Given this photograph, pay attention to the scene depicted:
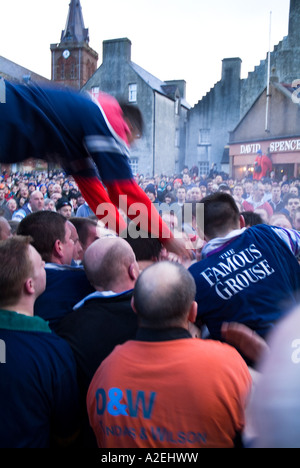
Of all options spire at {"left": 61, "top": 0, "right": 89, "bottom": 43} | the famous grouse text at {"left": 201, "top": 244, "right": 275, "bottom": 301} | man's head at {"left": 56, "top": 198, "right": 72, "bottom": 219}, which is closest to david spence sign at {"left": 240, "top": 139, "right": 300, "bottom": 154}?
man's head at {"left": 56, "top": 198, "right": 72, "bottom": 219}

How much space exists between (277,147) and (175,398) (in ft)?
74.8

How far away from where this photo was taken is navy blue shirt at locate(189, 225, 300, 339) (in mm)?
2396

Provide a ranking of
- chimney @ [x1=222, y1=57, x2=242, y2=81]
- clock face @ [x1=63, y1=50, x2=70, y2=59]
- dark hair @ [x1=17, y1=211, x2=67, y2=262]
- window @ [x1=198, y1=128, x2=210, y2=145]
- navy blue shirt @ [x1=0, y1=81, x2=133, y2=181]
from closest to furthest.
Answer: navy blue shirt @ [x1=0, y1=81, x2=133, y2=181]
dark hair @ [x1=17, y1=211, x2=67, y2=262]
chimney @ [x1=222, y1=57, x2=242, y2=81]
window @ [x1=198, y1=128, x2=210, y2=145]
clock face @ [x1=63, y1=50, x2=70, y2=59]

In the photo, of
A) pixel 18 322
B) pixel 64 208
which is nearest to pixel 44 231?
pixel 18 322

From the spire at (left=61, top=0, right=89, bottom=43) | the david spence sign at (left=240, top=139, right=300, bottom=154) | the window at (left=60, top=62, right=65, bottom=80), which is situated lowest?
Result: the david spence sign at (left=240, top=139, right=300, bottom=154)

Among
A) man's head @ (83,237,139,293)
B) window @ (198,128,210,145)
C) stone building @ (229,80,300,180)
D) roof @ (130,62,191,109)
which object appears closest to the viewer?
man's head @ (83,237,139,293)

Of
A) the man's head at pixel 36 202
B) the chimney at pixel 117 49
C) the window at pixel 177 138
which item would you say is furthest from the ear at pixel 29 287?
the window at pixel 177 138

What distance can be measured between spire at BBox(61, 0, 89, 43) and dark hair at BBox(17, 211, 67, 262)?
216 ft

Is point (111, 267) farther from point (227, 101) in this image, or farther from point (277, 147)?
point (227, 101)

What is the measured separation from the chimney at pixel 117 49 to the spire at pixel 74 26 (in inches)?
1470

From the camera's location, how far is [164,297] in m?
1.58

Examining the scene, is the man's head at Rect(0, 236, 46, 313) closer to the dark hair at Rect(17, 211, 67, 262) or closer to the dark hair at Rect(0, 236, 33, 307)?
the dark hair at Rect(0, 236, 33, 307)

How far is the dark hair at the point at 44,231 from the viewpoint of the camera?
2621 millimetres
